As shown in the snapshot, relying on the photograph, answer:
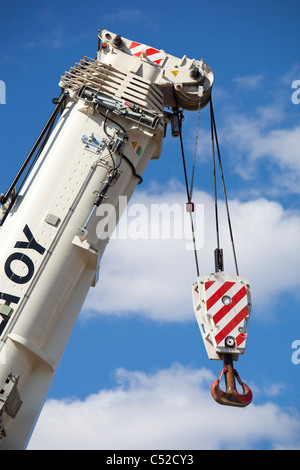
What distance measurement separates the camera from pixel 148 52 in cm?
1225

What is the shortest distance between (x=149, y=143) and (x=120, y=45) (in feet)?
6.40

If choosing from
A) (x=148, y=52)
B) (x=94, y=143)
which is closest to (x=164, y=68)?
(x=148, y=52)

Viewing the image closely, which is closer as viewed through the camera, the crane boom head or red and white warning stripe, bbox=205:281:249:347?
red and white warning stripe, bbox=205:281:249:347

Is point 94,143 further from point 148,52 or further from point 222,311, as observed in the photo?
point 222,311

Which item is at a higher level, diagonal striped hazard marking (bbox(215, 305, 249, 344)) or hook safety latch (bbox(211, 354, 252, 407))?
diagonal striped hazard marking (bbox(215, 305, 249, 344))

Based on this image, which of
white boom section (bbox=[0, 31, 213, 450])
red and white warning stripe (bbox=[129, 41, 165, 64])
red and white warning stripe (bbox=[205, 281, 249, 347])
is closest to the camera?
white boom section (bbox=[0, 31, 213, 450])

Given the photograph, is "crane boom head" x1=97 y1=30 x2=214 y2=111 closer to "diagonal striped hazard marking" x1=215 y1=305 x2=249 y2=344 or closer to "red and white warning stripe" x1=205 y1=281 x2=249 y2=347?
"red and white warning stripe" x1=205 y1=281 x2=249 y2=347

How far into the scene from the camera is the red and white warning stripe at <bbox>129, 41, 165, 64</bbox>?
480 inches

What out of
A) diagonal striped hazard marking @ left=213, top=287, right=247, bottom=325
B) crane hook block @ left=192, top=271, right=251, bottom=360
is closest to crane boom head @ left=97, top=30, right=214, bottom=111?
crane hook block @ left=192, top=271, right=251, bottom=360

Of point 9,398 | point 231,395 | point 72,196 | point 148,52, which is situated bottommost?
point 9,398

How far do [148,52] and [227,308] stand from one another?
5176 mm

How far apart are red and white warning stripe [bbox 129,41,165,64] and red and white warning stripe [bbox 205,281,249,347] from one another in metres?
4.55
